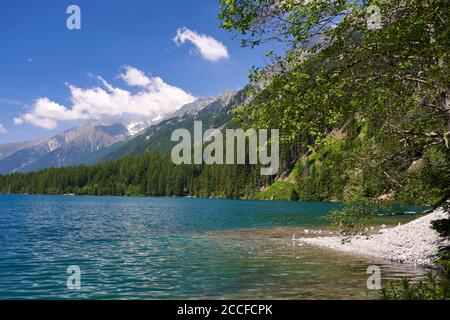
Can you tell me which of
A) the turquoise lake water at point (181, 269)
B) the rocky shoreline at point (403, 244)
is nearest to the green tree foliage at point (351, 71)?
the turquoise lake water at point (181, 269)

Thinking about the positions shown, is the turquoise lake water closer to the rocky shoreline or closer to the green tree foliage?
the rocky shoreline

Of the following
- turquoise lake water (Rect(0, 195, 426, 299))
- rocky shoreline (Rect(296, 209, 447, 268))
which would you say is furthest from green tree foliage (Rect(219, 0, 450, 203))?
rocky shoreline (Rect(296, 209, 447, 268))

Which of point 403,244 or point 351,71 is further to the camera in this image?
point 403,244

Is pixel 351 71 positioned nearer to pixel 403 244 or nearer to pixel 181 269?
pixel 181 269

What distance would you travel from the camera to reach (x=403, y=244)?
43.4 meters

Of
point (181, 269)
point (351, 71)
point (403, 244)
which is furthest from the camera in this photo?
point (403, 244)

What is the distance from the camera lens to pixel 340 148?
19922 mm

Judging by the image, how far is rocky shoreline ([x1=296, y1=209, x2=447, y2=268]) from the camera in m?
35.8

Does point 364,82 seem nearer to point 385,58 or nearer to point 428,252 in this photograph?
point 385,58

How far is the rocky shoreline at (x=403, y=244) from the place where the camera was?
117ft

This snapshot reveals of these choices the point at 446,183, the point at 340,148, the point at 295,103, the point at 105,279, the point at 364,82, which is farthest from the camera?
the point at 105,279

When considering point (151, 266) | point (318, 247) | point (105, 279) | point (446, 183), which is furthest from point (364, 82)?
point (318, 247)

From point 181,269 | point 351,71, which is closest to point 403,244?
point 181,269
